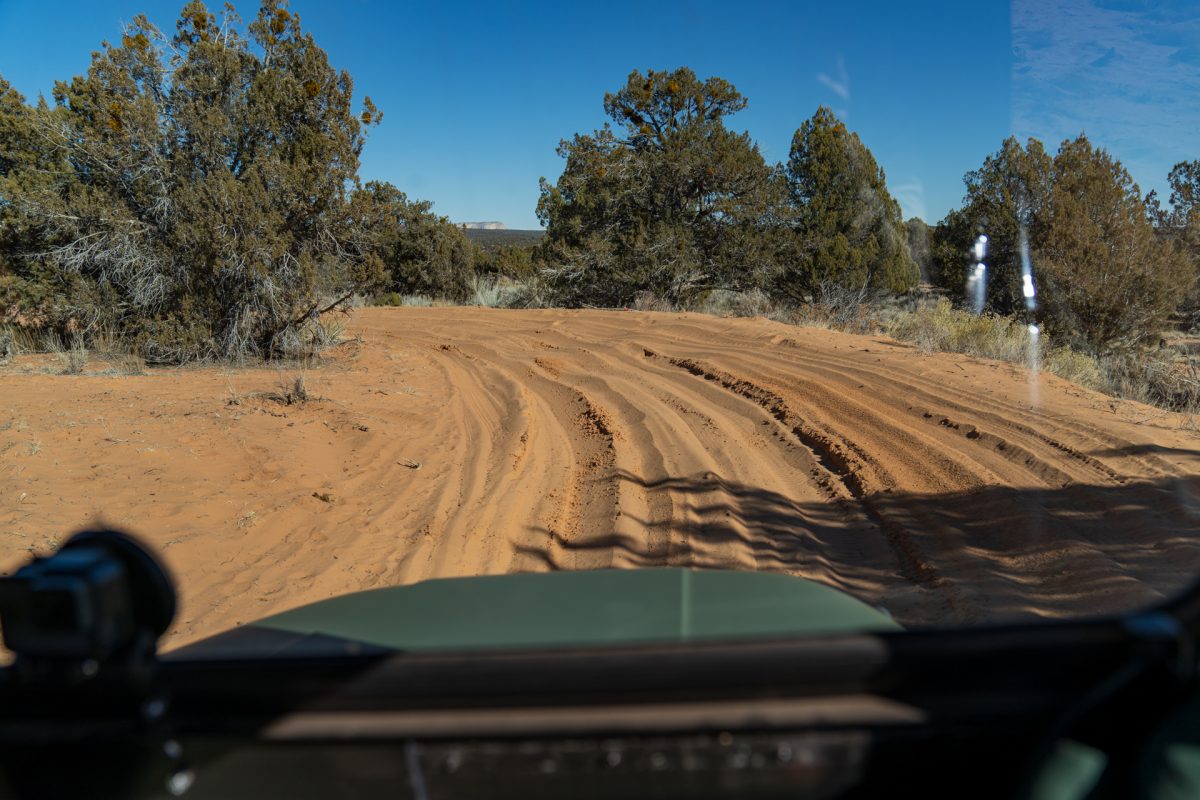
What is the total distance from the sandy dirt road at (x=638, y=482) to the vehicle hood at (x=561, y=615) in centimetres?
244

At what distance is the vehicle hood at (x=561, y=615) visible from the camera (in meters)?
2.12

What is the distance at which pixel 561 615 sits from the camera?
2416mm

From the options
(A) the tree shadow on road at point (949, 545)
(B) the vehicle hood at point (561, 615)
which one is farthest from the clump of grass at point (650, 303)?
(B) the vehicle hood at point (561, 615)

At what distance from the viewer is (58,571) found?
4.13 ft

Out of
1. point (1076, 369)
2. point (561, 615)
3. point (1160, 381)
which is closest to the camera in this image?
point (561, 615)

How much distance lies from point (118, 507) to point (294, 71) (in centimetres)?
1086

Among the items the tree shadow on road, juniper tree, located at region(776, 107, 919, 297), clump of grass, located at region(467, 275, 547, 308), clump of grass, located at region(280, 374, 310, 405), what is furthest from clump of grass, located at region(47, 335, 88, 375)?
juniper tree, located at region(776, 107, 919, 297)

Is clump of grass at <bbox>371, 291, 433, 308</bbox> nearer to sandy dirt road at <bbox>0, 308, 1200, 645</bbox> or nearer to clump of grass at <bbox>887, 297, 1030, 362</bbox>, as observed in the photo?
sandy dirt road at <bbox>0, 308, 1200, 645</bbox>

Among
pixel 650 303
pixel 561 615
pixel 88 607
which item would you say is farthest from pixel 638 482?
pixel 650 303

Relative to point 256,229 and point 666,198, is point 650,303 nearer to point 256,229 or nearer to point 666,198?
point 666,198

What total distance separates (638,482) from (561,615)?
5.17 metres

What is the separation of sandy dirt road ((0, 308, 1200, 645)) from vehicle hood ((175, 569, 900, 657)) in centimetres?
244

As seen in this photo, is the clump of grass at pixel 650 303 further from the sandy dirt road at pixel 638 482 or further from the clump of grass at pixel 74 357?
the clump of grass at pixel 74 357

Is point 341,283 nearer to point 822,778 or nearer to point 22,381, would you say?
point 22,381
